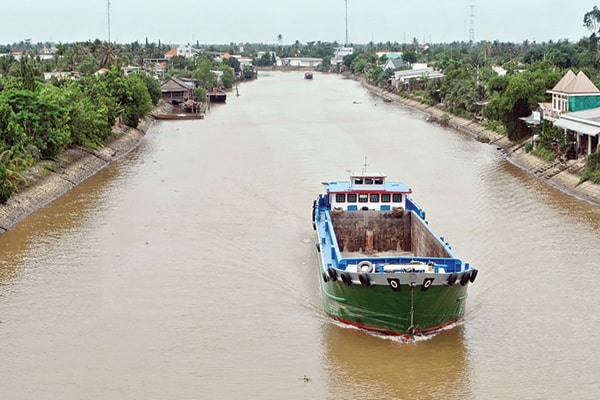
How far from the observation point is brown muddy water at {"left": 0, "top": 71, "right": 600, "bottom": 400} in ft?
50.6

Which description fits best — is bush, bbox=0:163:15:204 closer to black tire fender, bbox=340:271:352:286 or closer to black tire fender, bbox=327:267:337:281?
black tire fender, bbox=327:267:337:281

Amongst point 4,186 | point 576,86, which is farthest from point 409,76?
point 4,186

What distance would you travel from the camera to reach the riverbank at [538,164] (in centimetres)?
3119

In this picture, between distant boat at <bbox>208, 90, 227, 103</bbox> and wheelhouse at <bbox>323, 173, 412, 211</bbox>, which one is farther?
distant boat at <bbox>208, 90, 227, 103</bbox>

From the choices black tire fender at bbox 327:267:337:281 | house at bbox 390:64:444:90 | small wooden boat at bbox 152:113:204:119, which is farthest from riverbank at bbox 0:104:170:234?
house at bbox 390:64:444:90

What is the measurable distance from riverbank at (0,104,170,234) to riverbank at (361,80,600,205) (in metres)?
20.1

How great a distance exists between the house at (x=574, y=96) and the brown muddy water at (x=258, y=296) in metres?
3.63

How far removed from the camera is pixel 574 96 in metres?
37.3

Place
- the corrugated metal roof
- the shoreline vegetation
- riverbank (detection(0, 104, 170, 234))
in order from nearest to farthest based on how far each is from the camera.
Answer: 1. riverbank (detection(0, 104, 170, 234))
2. the shoreline vegetation
3. the corrugated metal roof

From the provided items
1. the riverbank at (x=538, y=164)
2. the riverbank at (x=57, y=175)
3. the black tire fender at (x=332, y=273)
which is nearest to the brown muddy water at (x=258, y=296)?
the riverbank at (x=57, y=175)

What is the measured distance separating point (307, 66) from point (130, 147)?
134m

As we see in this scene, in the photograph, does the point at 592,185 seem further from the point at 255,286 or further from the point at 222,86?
the point at 222,86

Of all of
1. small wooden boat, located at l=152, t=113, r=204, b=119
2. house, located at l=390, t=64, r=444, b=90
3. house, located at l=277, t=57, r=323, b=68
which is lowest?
small wooden boat, located at l=152, t=113, r=204, b=119

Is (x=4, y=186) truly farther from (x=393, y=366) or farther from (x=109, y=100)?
(x=109, y=100)
